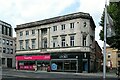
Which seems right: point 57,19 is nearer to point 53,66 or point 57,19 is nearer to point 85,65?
point 53,66

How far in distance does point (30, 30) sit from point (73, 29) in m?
14.0

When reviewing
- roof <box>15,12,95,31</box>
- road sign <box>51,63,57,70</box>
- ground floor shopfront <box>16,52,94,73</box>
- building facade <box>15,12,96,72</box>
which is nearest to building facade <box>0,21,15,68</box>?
roof <box>15,12,95,31</box>

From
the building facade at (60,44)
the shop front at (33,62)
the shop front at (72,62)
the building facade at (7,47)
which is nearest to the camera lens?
the shop front at (72,62)

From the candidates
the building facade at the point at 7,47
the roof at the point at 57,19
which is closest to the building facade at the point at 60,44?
the roof at the point at 57,19

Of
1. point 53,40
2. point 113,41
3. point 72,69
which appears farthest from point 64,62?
point 113,41

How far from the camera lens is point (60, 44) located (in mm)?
60312

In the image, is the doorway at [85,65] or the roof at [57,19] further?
the roof at [57,19]

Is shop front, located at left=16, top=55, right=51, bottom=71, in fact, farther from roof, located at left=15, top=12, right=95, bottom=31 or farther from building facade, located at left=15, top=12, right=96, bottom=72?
roof, located at left=15, top=12, right=95, bottom=31

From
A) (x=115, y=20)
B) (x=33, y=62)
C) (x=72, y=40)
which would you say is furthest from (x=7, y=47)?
(x=115, y=20)

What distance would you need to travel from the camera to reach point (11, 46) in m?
98.8

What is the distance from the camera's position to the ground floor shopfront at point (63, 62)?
56219mm

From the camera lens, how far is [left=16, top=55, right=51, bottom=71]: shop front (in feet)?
206

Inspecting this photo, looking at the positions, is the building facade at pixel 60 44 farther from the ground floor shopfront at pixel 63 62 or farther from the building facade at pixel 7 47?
the building facade at pixel 7 47

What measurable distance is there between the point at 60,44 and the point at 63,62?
13.1ft
